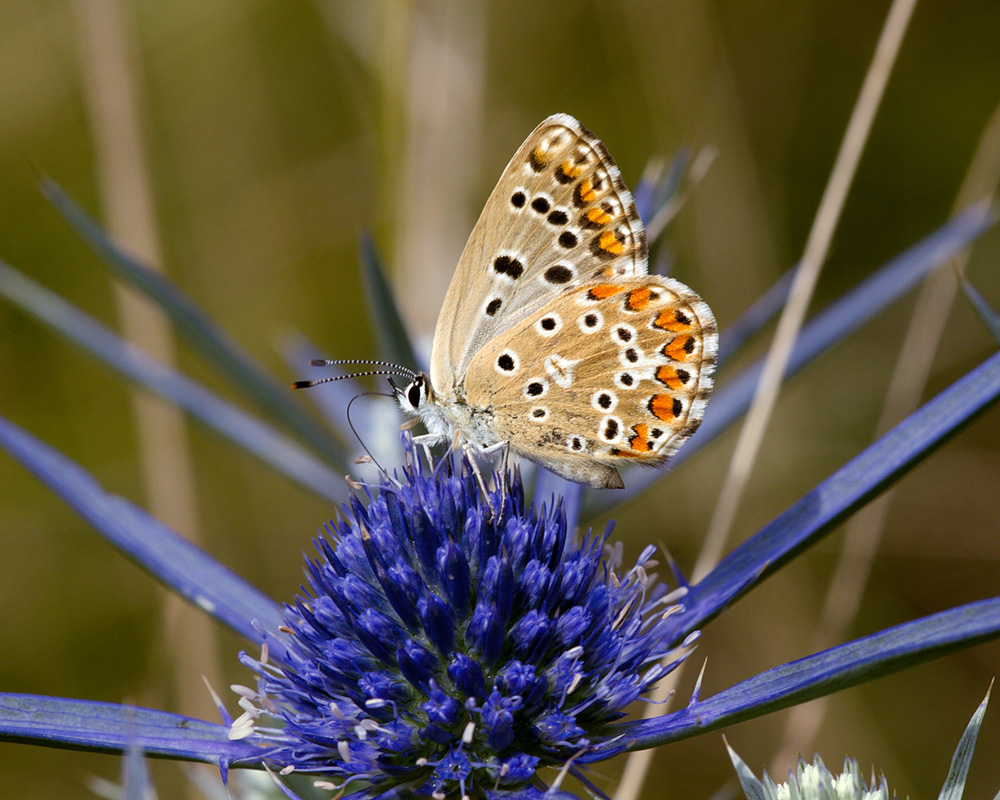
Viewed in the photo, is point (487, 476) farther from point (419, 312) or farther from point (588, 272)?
point (419, 312)

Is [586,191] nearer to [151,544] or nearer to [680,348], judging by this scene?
[680,348]

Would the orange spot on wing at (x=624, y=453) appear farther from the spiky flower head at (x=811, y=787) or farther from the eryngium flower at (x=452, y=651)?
the spiky flower head at (x=811, y=787)

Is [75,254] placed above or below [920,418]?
above

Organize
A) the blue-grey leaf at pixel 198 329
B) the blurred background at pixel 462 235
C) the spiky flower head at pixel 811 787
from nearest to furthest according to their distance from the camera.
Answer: the spiky flower head at pixel 811 787 < the blue-grey leaf at pixel 198 329 < the blurred background at pixel 462 235

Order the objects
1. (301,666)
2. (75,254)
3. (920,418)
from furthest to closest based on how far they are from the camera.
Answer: (75,254) → (301,666) → (920,418)

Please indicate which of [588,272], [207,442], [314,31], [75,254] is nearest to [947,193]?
[588,272]

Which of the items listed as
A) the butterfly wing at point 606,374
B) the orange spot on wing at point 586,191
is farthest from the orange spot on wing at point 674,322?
the orange spot on wing at point 586,191

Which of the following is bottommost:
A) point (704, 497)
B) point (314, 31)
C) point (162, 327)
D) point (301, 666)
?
point (301, 666)

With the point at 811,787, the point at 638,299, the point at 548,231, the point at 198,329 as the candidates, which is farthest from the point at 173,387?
the point at 811,787
